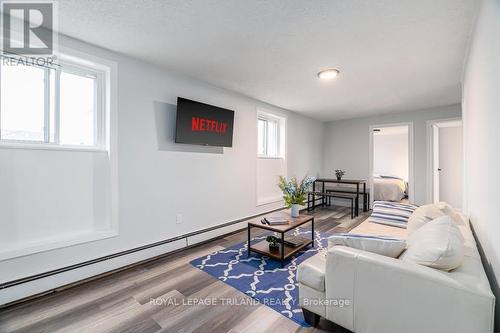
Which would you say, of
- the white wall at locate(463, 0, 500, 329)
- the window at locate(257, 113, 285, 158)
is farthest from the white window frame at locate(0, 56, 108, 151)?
the white wall at locate(463, 0, 500, 329)

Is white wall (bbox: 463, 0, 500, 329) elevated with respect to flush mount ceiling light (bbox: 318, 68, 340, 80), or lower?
lower

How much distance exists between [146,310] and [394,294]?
5.75ft

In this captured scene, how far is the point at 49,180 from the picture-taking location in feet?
6.77

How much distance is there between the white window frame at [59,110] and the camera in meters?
2.00

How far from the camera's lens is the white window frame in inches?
78.8

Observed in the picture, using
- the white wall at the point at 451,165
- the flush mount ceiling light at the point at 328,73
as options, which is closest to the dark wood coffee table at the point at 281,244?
the flush mount ceiling light at the point at 328,73

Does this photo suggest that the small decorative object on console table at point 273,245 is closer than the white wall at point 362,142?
Yes

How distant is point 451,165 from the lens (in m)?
5.60

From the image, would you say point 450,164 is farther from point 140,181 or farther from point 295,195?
point 140,181

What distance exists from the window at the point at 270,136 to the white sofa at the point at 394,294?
10.4 ft

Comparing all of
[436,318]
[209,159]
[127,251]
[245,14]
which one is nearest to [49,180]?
[127,251]

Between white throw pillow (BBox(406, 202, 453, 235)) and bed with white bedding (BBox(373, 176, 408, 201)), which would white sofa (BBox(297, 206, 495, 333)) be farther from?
bed with white bedding (BBox(373, 176, 408, 201))

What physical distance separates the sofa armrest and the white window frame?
247 centimetres

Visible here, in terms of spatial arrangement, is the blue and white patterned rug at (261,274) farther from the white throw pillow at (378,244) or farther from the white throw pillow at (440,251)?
the white throw pillow at (440,251)
